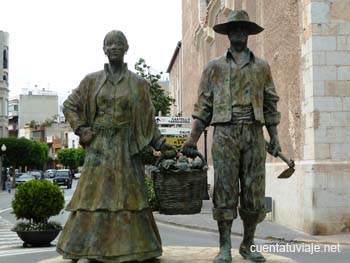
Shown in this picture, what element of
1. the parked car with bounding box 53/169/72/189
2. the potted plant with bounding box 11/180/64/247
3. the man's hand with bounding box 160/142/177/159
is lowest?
the parked car with bounding box 53/169/72/189

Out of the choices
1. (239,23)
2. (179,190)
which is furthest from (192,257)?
(239,23)

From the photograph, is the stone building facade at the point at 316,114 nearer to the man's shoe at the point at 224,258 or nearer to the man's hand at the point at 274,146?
the man's hand at the point at 274,146

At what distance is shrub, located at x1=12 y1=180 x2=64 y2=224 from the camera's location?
12.9m

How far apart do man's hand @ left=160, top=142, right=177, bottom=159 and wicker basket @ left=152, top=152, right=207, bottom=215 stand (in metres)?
0.22

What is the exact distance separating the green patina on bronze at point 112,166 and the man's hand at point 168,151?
0.02 m

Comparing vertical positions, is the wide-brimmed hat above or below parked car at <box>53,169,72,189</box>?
above

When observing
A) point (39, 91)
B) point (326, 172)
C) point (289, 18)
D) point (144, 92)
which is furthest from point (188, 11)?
point (39, 91)

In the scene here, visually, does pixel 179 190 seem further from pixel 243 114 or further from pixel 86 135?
pixel 86 135

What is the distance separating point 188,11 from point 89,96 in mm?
37713

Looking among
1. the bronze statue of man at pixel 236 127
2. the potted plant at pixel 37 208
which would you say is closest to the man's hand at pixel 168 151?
the bronze statue of man at pixel 236 127

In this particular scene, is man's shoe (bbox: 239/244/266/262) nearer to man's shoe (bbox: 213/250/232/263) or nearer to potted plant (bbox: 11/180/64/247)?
man's shoe (bbox: 213/250/232/263)

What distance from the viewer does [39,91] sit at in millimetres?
126625

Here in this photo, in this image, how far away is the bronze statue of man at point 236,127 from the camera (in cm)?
612

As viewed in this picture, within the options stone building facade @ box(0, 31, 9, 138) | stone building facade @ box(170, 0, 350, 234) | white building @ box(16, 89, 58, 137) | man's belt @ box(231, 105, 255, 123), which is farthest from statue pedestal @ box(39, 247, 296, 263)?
white building @ box(16, 89, 58, 137)
